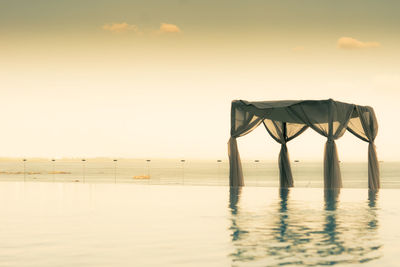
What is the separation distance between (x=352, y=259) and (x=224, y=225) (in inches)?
124

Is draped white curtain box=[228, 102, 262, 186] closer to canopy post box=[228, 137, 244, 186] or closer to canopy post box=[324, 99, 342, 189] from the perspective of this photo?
canopy post box=[228, 137, 244, 186]

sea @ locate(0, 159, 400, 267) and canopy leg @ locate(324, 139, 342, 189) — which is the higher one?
canopy leg @ locate(324, 139, 342, 189)

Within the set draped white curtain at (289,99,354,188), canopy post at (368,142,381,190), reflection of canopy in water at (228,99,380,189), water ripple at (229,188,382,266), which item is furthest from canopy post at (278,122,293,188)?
water ripple at (229,188,382,266)

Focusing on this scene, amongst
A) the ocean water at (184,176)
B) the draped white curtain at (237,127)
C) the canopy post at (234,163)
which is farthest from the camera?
the ocean water at (184,176)

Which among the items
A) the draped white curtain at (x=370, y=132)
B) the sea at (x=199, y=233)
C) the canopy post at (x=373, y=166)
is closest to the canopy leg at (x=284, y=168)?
the draped white curtain at (x=370, y=132)

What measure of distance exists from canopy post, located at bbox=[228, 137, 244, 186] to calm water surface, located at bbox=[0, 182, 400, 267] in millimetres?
6184

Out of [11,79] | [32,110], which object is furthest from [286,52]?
[32,110]

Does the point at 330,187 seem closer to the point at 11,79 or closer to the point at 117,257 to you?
the point at 117,257

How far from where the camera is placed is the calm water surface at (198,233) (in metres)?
6.09

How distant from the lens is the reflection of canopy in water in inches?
719

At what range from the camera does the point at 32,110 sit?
37000 millimetres

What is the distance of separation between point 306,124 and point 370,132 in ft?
7.88

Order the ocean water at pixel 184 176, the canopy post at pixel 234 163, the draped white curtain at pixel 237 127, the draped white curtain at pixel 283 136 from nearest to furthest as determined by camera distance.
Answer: the draped white curtain at pixel 237 127, the canopy post at pixel 234 163, the draped white curtain at pixel 283 136, the ocean water at pixel 184 176

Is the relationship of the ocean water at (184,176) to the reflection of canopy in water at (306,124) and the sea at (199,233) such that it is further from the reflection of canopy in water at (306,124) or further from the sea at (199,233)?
the sea at (199,233)
